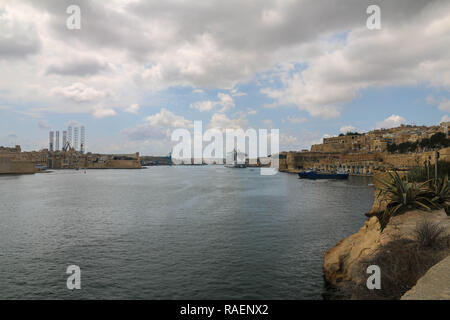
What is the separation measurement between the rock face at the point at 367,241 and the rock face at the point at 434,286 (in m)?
2.14

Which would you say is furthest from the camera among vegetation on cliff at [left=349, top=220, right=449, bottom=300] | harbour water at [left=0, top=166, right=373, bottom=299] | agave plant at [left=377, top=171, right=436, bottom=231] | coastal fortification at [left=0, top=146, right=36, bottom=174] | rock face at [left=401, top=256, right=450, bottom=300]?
coastal fortification at [left=0, top=146, right=36, bottom=174]

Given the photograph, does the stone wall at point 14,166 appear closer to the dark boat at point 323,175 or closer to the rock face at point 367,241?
the dark boat at point 323,175

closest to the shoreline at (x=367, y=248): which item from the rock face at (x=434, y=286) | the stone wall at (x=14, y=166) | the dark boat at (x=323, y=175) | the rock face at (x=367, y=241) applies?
the rock face at (x=367, y=241)

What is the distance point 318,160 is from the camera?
136375 millimetres

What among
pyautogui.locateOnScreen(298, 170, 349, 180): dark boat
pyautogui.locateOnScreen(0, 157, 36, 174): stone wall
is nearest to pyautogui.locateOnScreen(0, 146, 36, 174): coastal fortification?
pyautogui.locateOnScreen(0, 157, 36, 174): stone wall

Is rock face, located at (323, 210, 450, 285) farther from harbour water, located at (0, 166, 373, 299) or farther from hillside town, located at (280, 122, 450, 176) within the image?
hillside town, located at (280, 122, 450, 176)

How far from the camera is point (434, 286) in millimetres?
6508

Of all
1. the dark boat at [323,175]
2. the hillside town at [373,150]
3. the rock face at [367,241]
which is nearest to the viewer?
the rock face at [367,241]

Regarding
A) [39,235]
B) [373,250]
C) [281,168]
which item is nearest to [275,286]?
[373,250]

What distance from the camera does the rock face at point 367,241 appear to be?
9633mm

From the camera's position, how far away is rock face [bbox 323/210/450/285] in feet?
31.6

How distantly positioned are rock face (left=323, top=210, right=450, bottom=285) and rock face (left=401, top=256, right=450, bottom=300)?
2.14 metres
